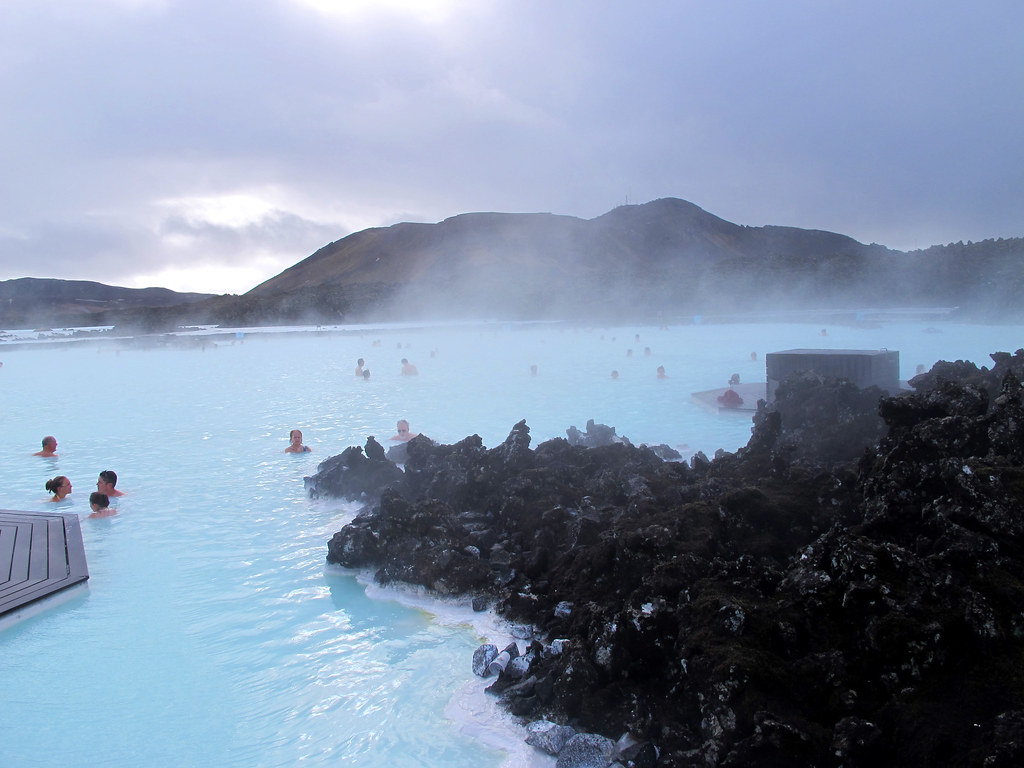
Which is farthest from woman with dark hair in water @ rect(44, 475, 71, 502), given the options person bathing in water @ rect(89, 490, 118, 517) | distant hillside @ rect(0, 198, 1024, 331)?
distant hillside @ rect(0, 198, 1024, 331)

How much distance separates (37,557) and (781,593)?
5.06 m

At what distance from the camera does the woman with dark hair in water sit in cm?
677

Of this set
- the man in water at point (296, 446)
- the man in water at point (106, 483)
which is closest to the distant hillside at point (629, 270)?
the man in water at point (296, 446)

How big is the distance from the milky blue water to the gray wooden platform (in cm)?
15

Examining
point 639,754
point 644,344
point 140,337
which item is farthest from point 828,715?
point 140,337

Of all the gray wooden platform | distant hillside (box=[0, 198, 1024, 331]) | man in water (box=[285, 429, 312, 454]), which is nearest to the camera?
the gray wooden platform

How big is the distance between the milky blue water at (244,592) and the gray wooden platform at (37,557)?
0.15 m

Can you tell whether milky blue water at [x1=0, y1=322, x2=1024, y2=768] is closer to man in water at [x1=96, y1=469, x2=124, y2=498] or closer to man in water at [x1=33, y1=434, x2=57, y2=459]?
man in water at [x1=33, y1=434, x2=57, y2=459]

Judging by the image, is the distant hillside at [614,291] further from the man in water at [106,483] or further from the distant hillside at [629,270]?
the man in water at [106,483]

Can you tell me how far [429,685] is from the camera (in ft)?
11.1

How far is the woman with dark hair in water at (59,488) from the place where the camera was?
267 inches

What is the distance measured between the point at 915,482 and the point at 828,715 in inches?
58.8

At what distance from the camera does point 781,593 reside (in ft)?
9.54

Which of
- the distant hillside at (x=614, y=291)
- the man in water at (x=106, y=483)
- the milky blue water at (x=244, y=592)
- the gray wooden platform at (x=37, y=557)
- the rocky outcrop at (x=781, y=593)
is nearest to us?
the rocky outcrop at (x=781, y=593)
